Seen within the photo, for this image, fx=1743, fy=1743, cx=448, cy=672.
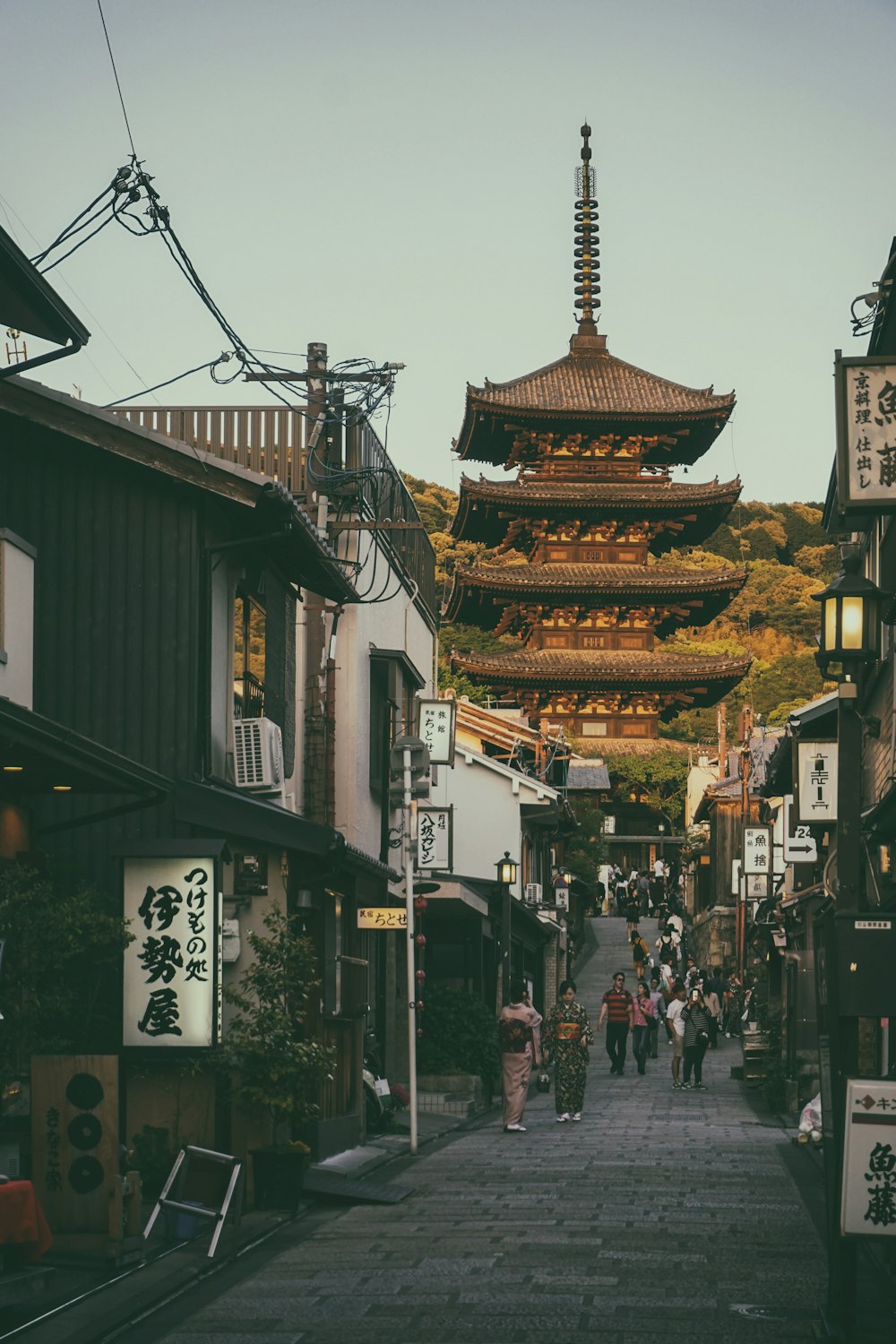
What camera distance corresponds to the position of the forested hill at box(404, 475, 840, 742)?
87375mm

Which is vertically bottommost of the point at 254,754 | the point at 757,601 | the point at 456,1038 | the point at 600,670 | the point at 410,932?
the point at 456,1038

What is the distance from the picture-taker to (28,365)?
11500 millimetres

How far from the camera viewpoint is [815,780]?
20375mm

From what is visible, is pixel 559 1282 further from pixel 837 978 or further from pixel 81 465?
pixel 81 465

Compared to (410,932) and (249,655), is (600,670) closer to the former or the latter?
(410,932)

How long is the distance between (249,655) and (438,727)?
32.9 ft

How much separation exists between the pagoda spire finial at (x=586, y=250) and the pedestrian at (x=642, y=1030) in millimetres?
40786

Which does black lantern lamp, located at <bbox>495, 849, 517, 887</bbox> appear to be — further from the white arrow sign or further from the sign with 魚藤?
the sign with 魚藤

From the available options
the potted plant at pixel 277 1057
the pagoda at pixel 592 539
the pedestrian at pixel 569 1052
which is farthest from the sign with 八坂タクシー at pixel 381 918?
the pagoda at pixel 592 539

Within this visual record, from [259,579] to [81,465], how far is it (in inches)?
93.2

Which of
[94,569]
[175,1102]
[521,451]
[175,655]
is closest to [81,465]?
[94,569]

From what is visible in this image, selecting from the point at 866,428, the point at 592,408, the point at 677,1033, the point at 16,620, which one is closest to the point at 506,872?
the point at 677,1033

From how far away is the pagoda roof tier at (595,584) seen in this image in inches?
2437

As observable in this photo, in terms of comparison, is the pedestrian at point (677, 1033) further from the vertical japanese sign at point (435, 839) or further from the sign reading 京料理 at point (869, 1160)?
the sign reading 京料理 at point (869, 1160)
